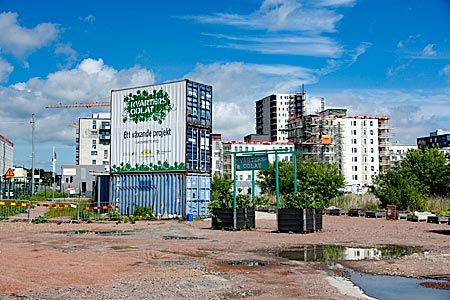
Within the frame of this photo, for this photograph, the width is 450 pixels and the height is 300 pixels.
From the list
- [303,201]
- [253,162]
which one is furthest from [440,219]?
[253,162]

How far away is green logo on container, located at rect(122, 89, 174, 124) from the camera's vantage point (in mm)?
35312

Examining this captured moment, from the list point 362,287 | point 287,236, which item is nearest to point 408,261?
point 362,287

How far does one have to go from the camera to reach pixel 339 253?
15430 mm

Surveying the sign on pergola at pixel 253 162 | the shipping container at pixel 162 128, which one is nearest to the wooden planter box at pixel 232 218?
the sign on pergola at pixel 253 162

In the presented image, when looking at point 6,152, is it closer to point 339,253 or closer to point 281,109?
point 281,109

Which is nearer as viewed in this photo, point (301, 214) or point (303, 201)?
point (301, 214)

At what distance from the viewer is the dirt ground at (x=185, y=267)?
9297 millimetres

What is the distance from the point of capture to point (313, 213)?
22719mm

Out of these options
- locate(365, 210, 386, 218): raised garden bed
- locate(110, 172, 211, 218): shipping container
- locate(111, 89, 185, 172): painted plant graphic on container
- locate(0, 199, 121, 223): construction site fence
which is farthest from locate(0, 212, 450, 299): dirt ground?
locate(111, 89, 185, 172): painted plant graphic on container

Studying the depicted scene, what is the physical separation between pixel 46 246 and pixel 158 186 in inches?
687

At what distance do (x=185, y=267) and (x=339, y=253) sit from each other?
5.23m

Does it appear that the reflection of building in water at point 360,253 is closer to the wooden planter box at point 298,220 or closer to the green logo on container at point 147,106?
the wooden planter box at point 298,220

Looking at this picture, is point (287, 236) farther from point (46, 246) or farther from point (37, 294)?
point (37, 294)

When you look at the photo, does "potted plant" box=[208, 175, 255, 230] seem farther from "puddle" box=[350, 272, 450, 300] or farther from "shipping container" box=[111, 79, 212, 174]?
"puddle" box=[350, 272, 450, 300]
